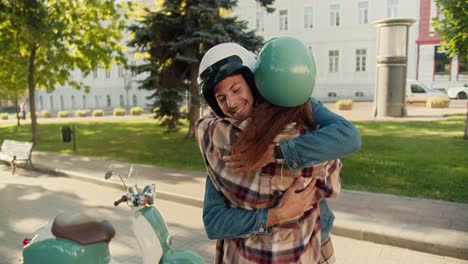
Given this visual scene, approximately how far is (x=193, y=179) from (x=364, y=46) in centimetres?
3199

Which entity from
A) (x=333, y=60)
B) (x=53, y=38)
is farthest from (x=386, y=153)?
(x=333, y=60)

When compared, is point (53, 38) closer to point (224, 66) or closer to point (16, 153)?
point (16, 153)

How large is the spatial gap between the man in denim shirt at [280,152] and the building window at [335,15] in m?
38.2

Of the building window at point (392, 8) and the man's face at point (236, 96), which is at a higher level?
the building window at point (392, 8)

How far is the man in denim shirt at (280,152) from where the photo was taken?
1374 millimetres

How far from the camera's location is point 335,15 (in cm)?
3722

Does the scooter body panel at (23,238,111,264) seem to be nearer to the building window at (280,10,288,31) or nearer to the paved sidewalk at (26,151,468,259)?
the paved sidewalk at (26,151,468,259)

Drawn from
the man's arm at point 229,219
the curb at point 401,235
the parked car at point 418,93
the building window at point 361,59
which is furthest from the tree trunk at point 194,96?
the building window at point 361,59

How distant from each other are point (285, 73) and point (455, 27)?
10517 mm

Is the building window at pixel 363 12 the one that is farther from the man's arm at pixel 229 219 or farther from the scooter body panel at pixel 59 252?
the man's arm at pixel 229 219

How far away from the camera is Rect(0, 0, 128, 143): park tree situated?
13.6 meters

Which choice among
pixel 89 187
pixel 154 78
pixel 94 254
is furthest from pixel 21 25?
pixel 94 254

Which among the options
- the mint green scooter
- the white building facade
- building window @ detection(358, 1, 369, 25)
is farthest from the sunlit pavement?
building window @ detection(358, 1, 369, 25)

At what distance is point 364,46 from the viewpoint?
36.2 meters
